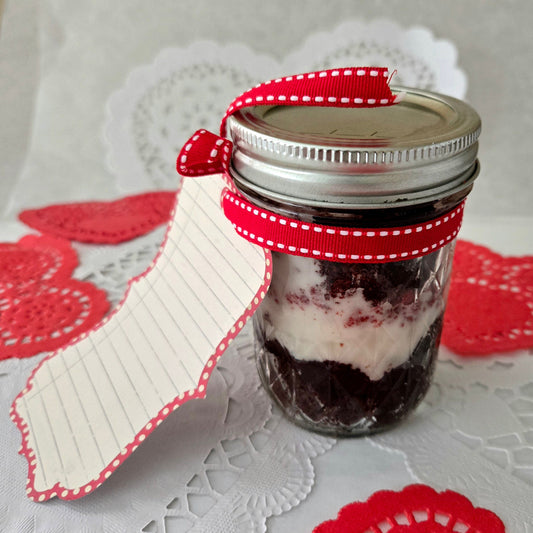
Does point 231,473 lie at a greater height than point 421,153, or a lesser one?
lesser

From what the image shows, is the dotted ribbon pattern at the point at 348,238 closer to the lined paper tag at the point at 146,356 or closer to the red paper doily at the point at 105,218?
the lined paper tag at the point at 146,356

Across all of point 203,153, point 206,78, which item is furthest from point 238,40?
point 203,153

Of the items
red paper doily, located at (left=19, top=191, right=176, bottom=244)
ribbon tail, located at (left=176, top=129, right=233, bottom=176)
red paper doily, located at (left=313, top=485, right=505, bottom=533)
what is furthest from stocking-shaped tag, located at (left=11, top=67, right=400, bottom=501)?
red paper doily, located at (left=19, top=191, right=176, bottom=244)

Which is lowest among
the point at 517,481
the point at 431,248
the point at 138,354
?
the point at 517,481

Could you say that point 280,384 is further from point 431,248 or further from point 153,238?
point 153,238

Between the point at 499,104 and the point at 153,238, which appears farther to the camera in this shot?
the point at 499,104

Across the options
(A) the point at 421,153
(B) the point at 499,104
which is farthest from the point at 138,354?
(B) the point at 499,104

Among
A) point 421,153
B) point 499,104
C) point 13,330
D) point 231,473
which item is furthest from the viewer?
point 499,104
